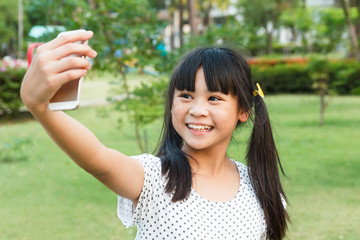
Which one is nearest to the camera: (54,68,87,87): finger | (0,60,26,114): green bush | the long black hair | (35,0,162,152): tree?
(54,68,87,87): finger

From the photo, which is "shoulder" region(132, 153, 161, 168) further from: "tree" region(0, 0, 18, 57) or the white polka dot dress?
"tree" region(0, 0, 18, 57)

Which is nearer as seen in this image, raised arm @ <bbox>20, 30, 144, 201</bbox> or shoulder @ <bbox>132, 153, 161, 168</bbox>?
raised arm @ <bbox>20, 30, 144, 201</bbox>

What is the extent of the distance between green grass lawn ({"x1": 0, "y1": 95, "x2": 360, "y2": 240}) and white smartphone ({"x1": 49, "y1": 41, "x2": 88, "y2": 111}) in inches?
53.6

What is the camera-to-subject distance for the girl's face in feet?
5.58

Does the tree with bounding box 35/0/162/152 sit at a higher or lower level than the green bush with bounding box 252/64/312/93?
higher

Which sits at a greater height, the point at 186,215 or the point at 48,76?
the point at 48,76

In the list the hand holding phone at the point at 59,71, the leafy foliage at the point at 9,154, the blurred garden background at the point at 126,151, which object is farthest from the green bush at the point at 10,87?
the hand holding phone at the point at 59,71

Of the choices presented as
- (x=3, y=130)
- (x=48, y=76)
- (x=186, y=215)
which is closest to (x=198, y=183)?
(x=186, y=215)

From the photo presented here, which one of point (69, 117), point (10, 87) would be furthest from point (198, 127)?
point (10, 87)

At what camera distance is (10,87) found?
38.1 feet

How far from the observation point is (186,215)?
1649 millimetres

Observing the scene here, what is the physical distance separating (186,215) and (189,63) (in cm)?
48

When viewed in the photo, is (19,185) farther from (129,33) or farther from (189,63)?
(189,63)

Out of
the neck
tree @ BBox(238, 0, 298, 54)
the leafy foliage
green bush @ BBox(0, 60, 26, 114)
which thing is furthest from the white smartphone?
tree @ BBox(238, 0, 298, 54)
